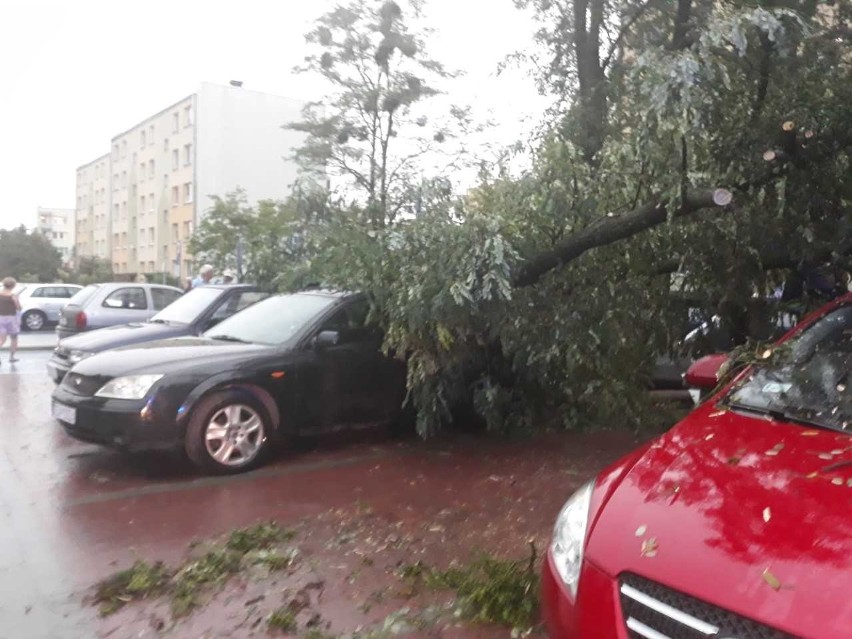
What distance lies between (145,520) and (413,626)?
248 cm

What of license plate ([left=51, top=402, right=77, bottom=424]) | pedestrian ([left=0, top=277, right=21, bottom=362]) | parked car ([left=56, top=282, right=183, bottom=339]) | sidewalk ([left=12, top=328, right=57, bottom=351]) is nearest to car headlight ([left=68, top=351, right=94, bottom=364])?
license plate ([left=51, top=402, right=77, bottom=424])

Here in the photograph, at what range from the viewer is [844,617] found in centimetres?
208

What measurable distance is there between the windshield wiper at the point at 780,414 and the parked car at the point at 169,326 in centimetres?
698

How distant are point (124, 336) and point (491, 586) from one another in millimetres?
6473

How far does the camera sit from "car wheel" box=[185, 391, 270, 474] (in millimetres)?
6551

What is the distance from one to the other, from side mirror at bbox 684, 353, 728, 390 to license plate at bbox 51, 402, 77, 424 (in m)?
4.81

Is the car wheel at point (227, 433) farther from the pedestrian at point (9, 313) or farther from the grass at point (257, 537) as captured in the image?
the pedestrian at point (9, 313)

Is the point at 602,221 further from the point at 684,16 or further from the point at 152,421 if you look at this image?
the point at 152,421

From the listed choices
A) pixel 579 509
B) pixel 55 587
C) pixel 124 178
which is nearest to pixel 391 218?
pixel 55 587

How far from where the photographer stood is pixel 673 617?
7.66 feet

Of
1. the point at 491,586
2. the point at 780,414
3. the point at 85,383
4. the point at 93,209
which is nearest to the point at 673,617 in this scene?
the point at 780,414

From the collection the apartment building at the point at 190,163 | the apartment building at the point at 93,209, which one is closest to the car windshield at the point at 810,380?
the apartment building at the point at 190,163

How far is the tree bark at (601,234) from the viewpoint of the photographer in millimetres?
6305

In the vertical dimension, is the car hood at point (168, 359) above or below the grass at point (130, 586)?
above
